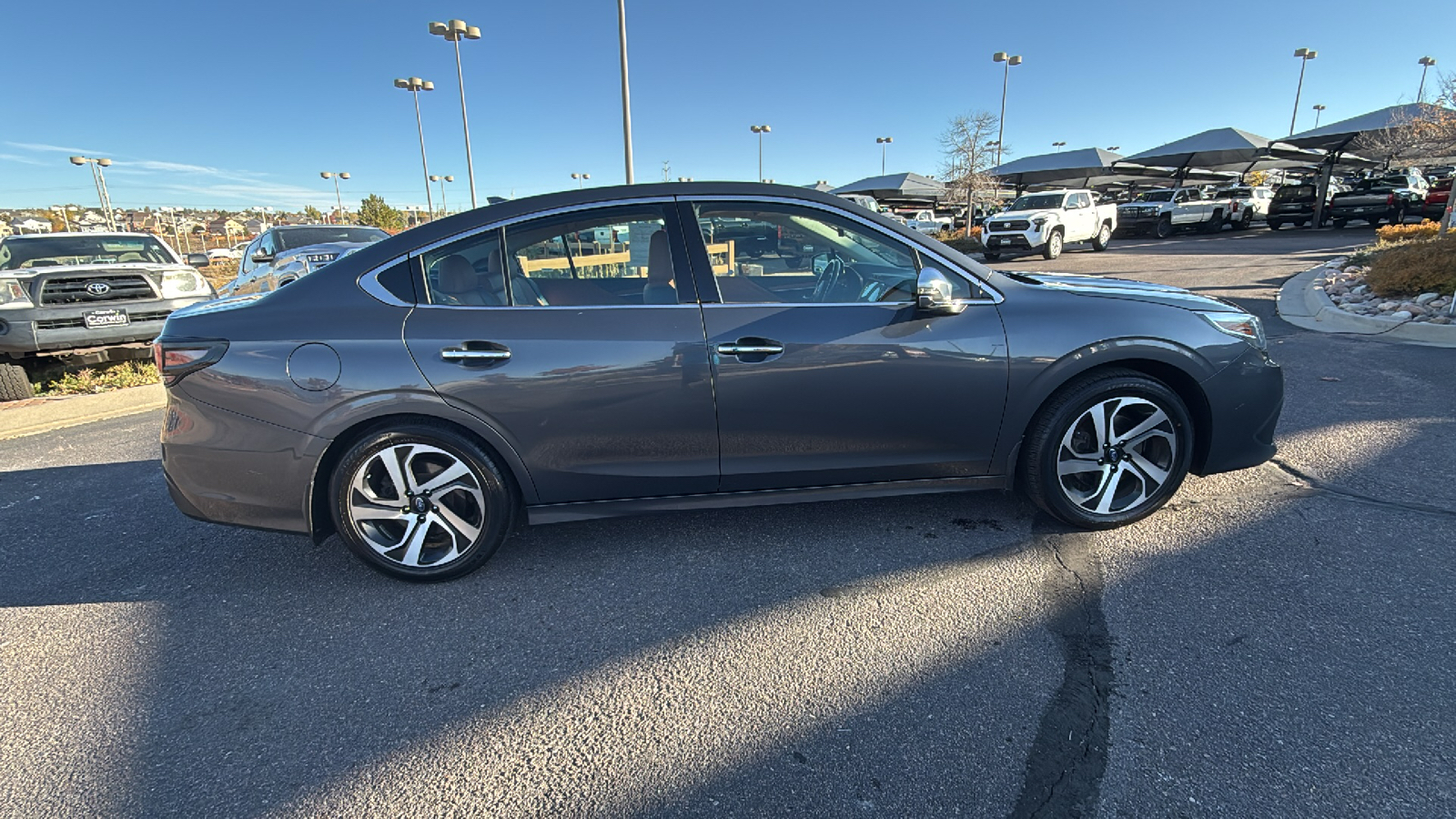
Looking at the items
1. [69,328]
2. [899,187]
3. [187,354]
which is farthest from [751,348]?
[899,187]

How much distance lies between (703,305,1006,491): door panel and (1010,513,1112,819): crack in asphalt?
70cm

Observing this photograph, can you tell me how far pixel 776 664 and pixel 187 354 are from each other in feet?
8.53

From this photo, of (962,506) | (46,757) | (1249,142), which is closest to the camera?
(46,757)

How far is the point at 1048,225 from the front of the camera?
18375mm

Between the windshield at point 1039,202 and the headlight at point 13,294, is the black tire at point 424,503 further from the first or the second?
the windshield at point 1039,202

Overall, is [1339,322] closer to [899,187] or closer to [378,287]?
[378,287]

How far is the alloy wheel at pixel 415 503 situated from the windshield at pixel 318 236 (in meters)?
9.74

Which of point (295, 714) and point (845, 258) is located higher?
point (845, 258)

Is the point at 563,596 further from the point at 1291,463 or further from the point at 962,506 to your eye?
the point at 1291,463

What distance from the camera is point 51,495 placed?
4109mm

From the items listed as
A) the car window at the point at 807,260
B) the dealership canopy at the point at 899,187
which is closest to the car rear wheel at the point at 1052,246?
the car window at the point at 807,260

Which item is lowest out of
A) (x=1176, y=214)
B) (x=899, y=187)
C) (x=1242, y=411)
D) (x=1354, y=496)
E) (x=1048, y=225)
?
(x=1354, y=496)

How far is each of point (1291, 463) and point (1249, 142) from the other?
2938 centimetres

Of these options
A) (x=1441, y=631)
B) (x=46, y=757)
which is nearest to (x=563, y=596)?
(x=46, y=757)
